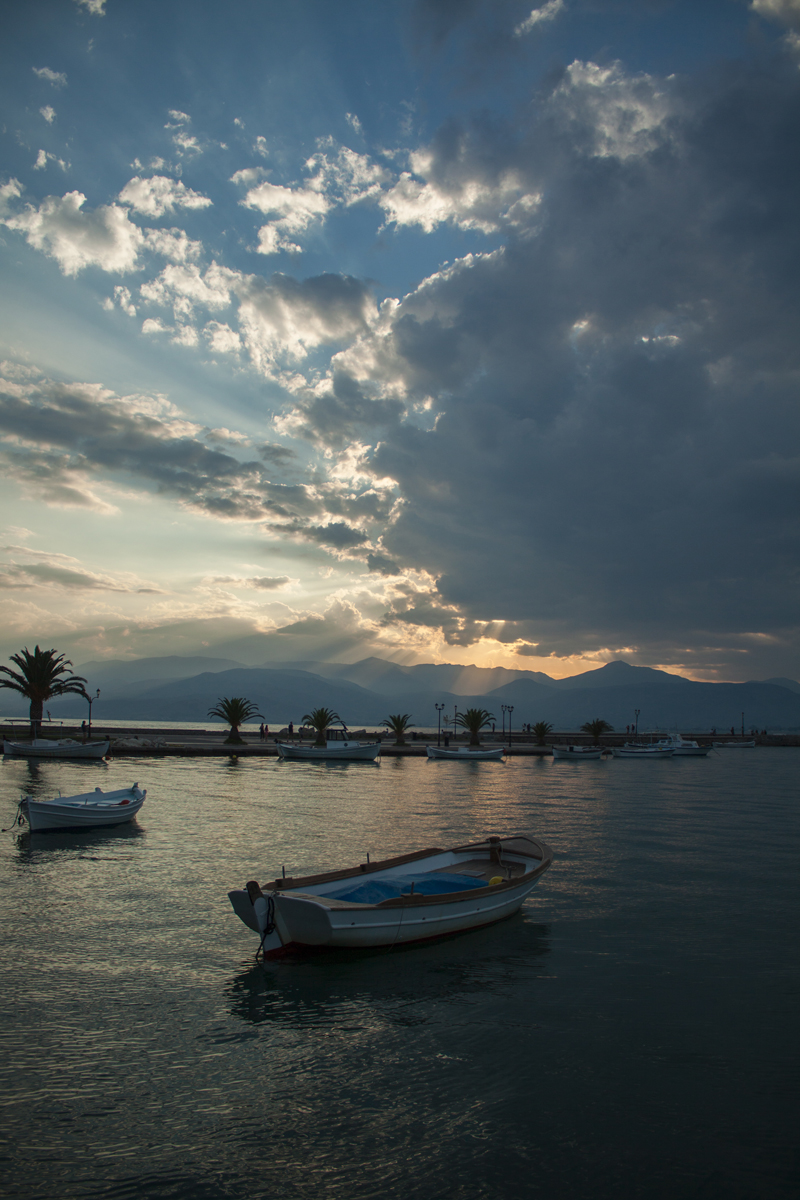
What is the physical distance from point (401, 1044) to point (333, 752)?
6023 centimetres

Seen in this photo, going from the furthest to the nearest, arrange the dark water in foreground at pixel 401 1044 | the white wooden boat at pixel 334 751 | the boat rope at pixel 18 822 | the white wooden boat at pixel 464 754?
the white wooden boat at pixel 464 754, the white wooden boat at pixel 334 751, the boat rope at pixel 18 822, the dark water in foreground at pixel 401 1044

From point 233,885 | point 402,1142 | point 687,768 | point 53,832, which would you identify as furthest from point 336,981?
point 687,768

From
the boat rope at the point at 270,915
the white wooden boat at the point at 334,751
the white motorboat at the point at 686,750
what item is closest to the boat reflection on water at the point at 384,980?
the boat rope at the point at 270,915

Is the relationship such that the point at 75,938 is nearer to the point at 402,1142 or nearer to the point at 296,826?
the point at 402,1142

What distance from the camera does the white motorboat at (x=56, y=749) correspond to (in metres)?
57.5

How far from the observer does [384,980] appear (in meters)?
12.2

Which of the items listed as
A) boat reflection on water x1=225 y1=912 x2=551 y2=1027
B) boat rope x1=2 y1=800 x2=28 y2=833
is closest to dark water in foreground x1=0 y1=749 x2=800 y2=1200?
boat reflection on water x1=225 y1=912 x2=551 y2=1027

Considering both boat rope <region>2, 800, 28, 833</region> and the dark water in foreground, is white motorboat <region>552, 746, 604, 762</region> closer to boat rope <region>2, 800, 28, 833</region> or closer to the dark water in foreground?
the dark water in foreground

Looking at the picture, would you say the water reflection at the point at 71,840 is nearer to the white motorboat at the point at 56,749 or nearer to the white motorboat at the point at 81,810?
the white motorboat at the point at 81,810

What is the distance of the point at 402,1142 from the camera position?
7.45 metres

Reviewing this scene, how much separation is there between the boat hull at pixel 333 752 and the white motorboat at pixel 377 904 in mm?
53011

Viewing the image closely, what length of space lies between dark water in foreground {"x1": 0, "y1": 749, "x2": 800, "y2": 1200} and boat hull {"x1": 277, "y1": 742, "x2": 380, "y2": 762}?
47.2 metres

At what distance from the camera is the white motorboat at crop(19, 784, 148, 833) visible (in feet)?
80.8

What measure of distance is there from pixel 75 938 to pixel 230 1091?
6938 mm
